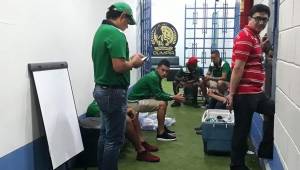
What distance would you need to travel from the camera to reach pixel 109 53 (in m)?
2.47

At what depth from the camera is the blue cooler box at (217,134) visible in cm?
362

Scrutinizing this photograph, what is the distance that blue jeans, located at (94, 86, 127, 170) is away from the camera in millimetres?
2514

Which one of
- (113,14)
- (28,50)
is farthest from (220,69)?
(28,50)

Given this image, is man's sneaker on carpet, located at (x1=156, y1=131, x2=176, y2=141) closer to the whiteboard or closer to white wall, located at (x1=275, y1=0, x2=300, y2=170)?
the whiteboard

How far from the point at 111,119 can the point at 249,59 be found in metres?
1.14

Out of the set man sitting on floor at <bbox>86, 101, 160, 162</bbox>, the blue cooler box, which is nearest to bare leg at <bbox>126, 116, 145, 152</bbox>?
man sitting on floor at <bbox>86, 101, 160, 162</bbox>

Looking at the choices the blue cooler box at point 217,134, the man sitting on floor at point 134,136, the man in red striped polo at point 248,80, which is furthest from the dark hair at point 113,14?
the blue cooler box at point 217,134

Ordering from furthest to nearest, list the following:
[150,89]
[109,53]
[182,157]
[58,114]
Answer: [150,89]
[182,157]
[58,114]
[109,53]

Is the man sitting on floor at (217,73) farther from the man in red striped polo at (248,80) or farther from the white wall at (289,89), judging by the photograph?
the white wall at (289,89)

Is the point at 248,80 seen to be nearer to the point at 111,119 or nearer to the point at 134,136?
the point at 111,119

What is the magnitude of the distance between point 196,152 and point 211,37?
258 inches

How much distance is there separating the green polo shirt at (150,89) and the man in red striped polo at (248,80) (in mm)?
1527

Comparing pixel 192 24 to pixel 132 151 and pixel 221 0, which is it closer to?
pixel 221 0

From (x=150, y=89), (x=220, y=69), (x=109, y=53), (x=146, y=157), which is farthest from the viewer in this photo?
(x=220, y=69)
